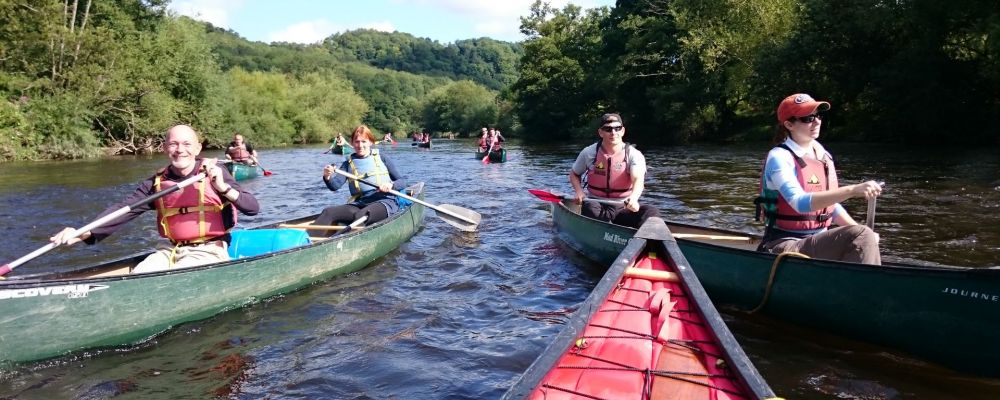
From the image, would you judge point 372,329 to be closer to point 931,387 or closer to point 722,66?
point 931,387

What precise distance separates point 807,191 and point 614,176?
2541 mm

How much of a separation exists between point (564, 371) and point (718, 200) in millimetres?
9047

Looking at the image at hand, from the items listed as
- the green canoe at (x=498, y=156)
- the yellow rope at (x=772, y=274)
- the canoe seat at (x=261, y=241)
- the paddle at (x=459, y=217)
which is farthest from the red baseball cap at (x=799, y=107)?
the green canoe at (x=498, y=156)

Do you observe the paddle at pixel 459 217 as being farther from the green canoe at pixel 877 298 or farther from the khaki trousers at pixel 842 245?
the khaki trousers at pixel 842 245

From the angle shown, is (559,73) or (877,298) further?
(559,73)

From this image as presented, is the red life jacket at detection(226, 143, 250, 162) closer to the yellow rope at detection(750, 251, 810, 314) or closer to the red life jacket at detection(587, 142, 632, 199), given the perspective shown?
the red life jacket at detection(587, 142, 632, 199)

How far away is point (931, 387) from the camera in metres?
3.69

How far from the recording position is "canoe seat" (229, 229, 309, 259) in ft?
18.6

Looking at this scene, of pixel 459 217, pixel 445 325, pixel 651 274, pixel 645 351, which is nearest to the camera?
pixel 645 351

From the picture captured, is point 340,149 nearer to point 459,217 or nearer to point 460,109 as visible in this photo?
point 459,217

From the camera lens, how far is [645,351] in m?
3.14

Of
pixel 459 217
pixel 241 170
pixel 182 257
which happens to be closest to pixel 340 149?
pixel 241 170

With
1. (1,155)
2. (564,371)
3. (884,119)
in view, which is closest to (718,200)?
(564,371)

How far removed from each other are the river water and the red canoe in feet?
2.80
